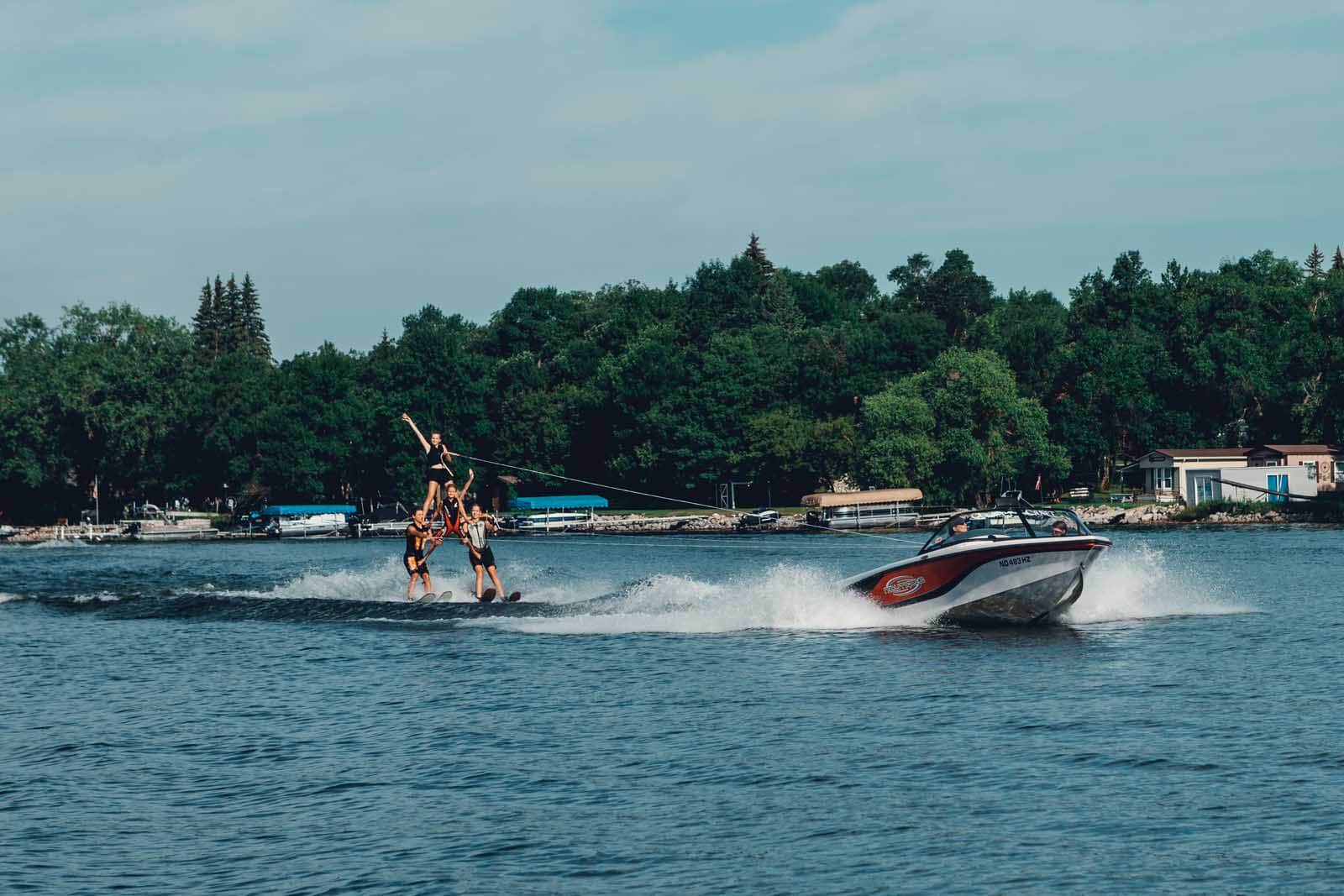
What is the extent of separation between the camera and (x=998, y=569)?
96.8 ft

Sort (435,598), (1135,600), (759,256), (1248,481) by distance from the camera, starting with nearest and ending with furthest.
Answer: (1135,600) → (435,598) → (1248,481) → (759,256)

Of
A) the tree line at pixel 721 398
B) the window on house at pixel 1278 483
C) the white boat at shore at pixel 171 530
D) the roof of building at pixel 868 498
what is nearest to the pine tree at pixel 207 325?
the tree line at pixel 721 398

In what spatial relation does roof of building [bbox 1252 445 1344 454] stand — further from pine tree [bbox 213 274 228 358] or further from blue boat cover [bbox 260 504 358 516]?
pine tree [bbox 213 274 228 358]

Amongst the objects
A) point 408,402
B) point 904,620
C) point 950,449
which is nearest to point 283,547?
point 408,402

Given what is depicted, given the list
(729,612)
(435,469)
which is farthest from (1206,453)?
(435,469)

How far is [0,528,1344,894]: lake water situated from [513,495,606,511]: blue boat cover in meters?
85.0

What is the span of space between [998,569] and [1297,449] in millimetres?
87718

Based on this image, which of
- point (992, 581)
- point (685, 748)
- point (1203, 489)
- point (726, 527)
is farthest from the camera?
point (726, 527)

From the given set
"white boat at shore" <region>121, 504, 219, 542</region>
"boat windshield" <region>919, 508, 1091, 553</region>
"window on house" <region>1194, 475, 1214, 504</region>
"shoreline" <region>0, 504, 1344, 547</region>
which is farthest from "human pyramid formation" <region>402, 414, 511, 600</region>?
"white boat at shore" <region>121, 504, 219, 542</region>

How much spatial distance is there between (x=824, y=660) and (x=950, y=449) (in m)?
82.9

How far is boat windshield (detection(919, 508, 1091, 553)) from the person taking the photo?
1162 inches

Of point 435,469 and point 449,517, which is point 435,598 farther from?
point 435,469

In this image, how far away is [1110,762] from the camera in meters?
18.4

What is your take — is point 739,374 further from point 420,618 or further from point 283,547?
point 420,618
